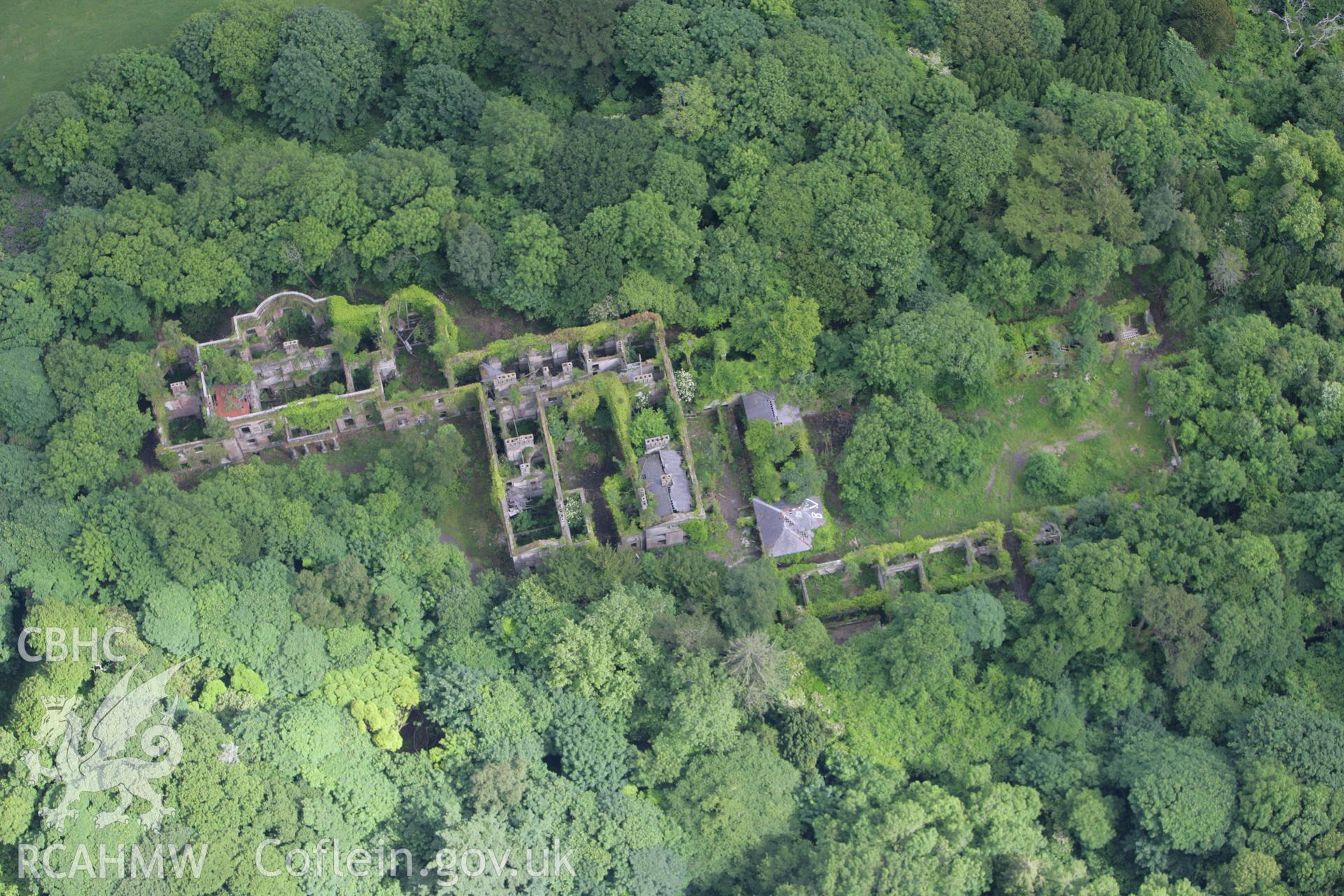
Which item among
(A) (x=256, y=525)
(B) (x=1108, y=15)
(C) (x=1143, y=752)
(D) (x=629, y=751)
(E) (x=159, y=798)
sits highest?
(B) (x=1108, y=15)

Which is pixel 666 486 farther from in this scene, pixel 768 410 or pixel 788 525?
pixel 768 410

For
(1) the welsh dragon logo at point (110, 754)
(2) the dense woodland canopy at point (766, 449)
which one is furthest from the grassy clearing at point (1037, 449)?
(1) the welsh dragon logo at point (110, 754)

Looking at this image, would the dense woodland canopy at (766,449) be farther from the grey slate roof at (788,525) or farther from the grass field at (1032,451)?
the grey slate roof at (788,525)

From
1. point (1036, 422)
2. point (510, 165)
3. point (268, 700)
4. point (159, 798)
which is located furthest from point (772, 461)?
point (159, 798)

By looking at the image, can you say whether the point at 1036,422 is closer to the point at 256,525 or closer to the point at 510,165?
the point at 510,165

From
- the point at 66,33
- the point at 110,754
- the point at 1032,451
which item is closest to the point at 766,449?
the point at 1032,451

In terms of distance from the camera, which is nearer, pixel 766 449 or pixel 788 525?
pixel 788 525
